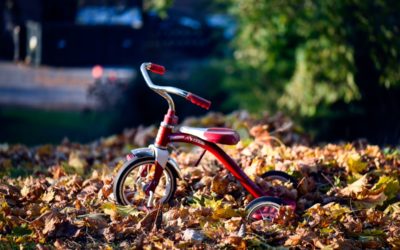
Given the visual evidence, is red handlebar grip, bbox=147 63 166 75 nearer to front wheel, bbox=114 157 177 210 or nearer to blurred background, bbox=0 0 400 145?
front wheel, bbox=114 157 177 210

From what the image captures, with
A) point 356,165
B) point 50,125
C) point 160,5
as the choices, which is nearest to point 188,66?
point 50,125

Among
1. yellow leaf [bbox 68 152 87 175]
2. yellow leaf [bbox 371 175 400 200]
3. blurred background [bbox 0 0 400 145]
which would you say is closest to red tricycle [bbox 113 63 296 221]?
yellow leaf [bbox 371 175 400 200]

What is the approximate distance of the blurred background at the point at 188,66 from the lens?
12086mm

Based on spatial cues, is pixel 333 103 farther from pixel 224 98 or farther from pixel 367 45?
pixel 224 98

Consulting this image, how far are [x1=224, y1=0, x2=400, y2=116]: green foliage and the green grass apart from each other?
7.85ft

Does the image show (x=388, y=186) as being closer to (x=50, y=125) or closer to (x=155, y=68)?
(x=155, y=68)

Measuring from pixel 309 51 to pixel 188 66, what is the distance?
2.60 metres

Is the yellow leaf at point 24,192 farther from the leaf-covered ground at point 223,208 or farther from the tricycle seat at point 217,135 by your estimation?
the tricycle seat at point 217,135

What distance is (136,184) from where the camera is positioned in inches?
222

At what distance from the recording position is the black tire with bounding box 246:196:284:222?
545 cm

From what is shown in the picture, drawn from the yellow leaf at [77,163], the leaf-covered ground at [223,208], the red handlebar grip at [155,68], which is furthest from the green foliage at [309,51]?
the red handlebar grip at [155,68]

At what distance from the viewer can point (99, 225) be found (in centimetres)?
531

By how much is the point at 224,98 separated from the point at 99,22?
8.73ft

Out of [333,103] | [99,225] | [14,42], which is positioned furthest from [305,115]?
[99,225]
